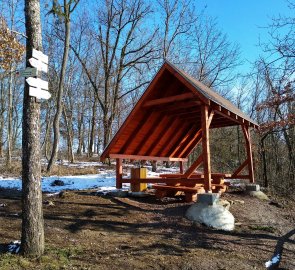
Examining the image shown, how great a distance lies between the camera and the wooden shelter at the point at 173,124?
8.91 metres

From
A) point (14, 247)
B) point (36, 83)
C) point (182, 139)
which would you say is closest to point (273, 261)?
point (14, 247)

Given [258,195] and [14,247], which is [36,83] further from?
[258,195]

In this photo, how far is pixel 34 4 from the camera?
520 cm

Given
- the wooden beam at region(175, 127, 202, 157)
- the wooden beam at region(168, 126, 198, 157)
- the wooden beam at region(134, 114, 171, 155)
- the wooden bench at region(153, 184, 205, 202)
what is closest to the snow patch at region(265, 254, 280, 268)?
the wooden bench at region(153, 184, 205, 202)

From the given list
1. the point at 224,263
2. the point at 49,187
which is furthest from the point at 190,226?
the point at 49,187

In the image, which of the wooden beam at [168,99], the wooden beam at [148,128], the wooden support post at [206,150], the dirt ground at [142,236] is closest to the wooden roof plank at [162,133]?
the wooden beam at [148,128]

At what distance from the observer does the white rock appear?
7.53 m

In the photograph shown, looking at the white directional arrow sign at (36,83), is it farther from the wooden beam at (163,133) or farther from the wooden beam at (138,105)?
the wooden beam at (163,133)

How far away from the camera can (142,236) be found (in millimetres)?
6465

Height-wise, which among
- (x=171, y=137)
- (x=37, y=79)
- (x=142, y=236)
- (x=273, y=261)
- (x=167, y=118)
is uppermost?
(x=167, y=118)

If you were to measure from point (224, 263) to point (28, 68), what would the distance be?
4.43 m

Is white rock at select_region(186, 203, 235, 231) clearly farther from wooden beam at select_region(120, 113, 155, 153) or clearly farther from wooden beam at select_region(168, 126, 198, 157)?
wooden beam at select_region(168, 126, 198, 157)

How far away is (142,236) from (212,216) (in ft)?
6.82

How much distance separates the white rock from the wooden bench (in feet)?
4.21
